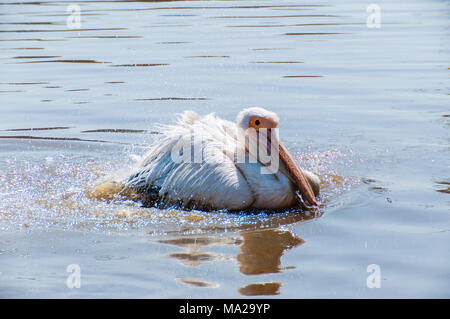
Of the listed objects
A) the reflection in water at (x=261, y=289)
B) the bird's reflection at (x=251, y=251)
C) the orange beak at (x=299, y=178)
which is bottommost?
the reflection in water at (x=261, y=289)

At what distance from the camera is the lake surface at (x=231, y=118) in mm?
3916

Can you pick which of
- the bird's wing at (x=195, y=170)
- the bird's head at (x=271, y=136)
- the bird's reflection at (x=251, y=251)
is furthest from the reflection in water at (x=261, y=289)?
the bird's head at (x=271, y=136)

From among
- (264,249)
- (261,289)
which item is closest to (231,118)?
(264,249)

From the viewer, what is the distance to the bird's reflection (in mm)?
3777

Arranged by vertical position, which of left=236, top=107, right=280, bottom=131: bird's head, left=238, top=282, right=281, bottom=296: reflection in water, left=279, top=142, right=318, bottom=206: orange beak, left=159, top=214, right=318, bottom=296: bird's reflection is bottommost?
left=238, top=282, right=281, bottom=296: reflection in water

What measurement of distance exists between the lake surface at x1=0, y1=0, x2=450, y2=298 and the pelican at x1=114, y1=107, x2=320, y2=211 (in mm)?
135

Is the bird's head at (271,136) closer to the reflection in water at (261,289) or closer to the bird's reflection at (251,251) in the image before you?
the bird's reflection at (251,251)

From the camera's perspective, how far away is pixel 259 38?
1230 cm

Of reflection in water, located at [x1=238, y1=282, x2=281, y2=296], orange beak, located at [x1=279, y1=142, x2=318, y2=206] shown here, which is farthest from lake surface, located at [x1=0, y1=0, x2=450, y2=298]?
orange beak, located at [x1=279, y1=142, x2=318, y2=206]

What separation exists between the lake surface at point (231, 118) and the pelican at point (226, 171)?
0.44 ft

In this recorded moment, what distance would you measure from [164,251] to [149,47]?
7.86 m

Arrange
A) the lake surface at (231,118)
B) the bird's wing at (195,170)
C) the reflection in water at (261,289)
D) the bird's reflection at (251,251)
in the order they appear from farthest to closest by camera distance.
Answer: the bird's wing at (195,170) < the lake surface at (231,118) < the bird's reflection at (251,251) < the reflection in water at (261,289)

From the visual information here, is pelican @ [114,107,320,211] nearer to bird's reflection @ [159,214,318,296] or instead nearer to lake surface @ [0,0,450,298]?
lake surface @ [0,0,450,298]
